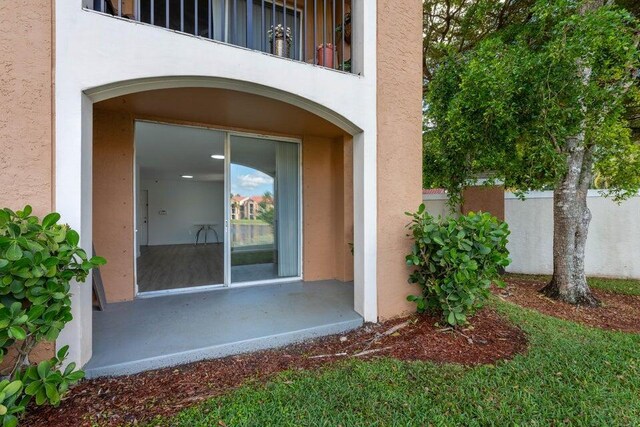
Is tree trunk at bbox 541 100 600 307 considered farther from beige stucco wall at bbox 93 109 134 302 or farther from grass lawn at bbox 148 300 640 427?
beige stucco wall at bbox 93 109 134 302

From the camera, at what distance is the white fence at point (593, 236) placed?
6.16m

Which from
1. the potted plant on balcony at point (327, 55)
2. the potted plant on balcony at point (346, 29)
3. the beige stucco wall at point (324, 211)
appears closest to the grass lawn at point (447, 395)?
the beige stucco wall at point (324, 211)

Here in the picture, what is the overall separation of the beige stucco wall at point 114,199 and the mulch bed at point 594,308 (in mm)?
5847

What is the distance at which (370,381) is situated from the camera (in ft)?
8.13

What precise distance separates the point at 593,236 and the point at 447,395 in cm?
657

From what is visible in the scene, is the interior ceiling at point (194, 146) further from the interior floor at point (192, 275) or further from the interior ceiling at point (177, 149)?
the interior floor at point (192, 275)

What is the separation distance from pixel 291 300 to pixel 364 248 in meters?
1.38

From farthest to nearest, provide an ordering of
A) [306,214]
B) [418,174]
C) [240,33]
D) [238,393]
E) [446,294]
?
[306,214] → [240,33] → [418,174] → [446,294] → [238,393]

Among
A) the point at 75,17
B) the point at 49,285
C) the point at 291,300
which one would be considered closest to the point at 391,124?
the point at 291,300

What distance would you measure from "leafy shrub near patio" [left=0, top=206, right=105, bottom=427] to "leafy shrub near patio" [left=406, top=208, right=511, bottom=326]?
10.8 ft

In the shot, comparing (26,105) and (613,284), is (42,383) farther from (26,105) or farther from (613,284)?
(613,284)

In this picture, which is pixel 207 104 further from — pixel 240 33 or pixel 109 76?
pixel 240 33

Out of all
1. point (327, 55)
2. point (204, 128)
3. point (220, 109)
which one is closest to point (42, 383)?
point (220, 109)

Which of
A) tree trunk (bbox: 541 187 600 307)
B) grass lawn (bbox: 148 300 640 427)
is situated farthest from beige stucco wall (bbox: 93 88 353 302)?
tree trunk (bbox: 541 187 600 307)
